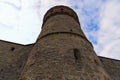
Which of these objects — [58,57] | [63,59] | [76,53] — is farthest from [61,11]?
[63,59]

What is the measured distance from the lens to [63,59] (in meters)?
7.85

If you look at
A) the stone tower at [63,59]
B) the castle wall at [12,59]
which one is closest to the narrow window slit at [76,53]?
the stone tower at [63,59]

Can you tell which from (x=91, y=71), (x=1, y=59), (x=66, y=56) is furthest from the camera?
(x=1, y=59)

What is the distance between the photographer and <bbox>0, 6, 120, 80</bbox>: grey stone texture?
725 cm

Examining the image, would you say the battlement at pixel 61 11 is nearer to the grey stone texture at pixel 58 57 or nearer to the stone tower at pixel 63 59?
the grey stone texture at pixel 58 57

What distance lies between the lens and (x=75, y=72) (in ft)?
23.4

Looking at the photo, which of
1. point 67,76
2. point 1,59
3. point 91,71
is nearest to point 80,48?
point 91,71

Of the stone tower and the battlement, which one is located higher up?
the battlement

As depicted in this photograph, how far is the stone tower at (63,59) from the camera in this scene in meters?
7.14

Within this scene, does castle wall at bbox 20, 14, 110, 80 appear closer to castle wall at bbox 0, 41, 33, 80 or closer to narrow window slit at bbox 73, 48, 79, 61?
narrow window slit at bbox 73, 48, 79, 61

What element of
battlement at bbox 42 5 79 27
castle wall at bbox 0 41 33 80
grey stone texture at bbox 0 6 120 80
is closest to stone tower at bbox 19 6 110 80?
grey stone texture at bbox 0 6 120 80

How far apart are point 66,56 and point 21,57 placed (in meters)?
5.48

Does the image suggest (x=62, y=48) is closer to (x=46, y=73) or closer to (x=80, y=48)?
(x=80, y=48)

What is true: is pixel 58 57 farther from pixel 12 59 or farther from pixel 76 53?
pixel 12 59
